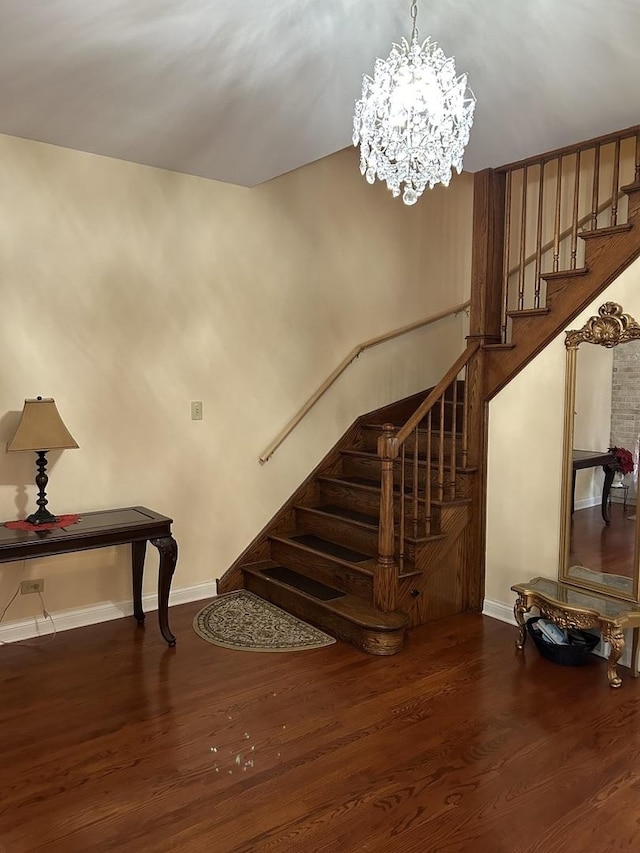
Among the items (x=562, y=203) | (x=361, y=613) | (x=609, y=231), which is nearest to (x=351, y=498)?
(x=361, y=613)

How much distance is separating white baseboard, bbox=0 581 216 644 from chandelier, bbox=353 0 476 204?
2.83 m

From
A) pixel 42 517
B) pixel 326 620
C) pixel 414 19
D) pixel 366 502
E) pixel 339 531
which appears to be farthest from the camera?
pixel 366 502

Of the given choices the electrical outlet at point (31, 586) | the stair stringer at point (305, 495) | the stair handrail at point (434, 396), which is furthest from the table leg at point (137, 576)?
the stair handrail at point (434, 396)

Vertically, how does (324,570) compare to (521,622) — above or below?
above

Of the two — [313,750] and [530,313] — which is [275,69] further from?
[313,750]

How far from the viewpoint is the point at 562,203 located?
4.46 metres

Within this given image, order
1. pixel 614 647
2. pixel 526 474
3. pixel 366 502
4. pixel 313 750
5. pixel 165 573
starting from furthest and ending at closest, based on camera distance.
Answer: pixel 366 502
pixel 526 474
pixel 165 573
pixel 614 647
pixel 313 750

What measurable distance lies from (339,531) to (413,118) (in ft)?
8.80

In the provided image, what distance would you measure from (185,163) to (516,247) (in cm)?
249

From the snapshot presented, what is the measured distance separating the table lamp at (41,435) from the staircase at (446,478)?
1.36m

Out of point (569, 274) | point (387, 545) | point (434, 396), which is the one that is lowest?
point (387, 545)

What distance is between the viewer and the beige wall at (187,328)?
3.41m

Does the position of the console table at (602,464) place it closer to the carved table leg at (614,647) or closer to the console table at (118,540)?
the carved table leg at (614,647)

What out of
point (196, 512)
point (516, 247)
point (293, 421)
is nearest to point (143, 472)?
point (196, 512)
